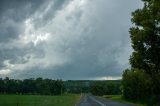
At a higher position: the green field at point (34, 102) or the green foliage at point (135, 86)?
the green foliage at point (135, 86)

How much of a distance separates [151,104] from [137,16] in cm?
2021

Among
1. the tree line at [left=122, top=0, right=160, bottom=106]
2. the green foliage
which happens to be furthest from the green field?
the tree line at [left=122, top=0, right=160, bottom=106]

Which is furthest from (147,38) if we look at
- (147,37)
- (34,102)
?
(34,102)

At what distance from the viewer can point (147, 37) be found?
35.8 m

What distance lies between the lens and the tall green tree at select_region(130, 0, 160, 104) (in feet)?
115

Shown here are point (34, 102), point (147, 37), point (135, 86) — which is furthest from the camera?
point (135, 86)

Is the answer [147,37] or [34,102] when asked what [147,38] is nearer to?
[147,37]

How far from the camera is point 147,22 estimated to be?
116ft

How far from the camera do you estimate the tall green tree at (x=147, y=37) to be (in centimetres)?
3497

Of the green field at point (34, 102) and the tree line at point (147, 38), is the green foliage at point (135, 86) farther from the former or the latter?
the tree line at point (147, 38)

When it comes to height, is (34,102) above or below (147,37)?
below

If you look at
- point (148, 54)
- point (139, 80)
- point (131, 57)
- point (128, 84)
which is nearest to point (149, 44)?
point (148, 54)

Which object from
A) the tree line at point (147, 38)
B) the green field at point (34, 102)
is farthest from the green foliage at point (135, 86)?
the tree line at point (147, 38)

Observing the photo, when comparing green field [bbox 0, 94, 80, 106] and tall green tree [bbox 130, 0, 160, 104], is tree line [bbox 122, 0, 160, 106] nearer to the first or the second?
tall green tree [bbox 130, 0, 160, 104]
